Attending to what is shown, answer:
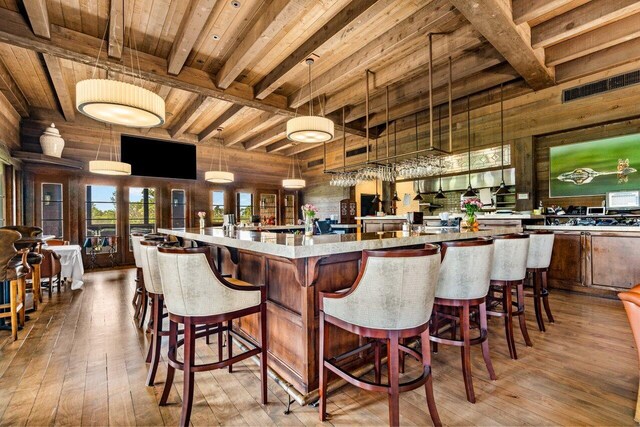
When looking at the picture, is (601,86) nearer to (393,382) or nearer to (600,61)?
(600,61)

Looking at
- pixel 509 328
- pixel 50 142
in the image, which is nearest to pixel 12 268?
pixel 50 142

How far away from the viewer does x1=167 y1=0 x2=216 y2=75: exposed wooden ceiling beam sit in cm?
297

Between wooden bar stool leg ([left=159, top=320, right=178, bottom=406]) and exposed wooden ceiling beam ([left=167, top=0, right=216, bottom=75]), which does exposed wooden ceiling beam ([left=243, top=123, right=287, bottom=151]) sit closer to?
exposed wooden ceiling beam ([left=167, top=0, right=216, bottom=75])

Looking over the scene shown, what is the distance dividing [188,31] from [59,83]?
9.46 feet

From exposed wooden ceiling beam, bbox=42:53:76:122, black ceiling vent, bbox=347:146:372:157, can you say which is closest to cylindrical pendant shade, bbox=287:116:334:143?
exposed wooden ceiling beam, bbox=42:53:76:122

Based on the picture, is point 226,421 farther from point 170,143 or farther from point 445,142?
point 170,143

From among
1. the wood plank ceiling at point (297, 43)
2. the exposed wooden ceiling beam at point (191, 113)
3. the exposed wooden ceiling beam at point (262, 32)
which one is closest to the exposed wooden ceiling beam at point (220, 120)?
the exposed wooden ceiling beam at point (191, 113)

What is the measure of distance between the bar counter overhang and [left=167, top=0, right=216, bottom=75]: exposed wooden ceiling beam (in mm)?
2355

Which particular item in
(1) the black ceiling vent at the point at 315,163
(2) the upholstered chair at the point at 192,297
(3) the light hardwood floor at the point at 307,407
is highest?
(1) the black ceiling vent at the point at 315,163

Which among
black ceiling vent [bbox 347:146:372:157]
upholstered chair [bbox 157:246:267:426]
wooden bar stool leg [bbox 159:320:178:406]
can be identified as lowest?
wooden bar stool leg [bbox 159:320:178:406]

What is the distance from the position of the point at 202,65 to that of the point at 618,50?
20.2 feet

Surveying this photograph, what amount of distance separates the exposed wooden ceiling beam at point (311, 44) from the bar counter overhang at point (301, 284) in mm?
2517

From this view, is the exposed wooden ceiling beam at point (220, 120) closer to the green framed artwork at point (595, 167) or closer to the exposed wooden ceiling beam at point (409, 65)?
the exposed wooden ceiling beam at point (409, 65)

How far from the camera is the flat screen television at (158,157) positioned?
24.4ft
